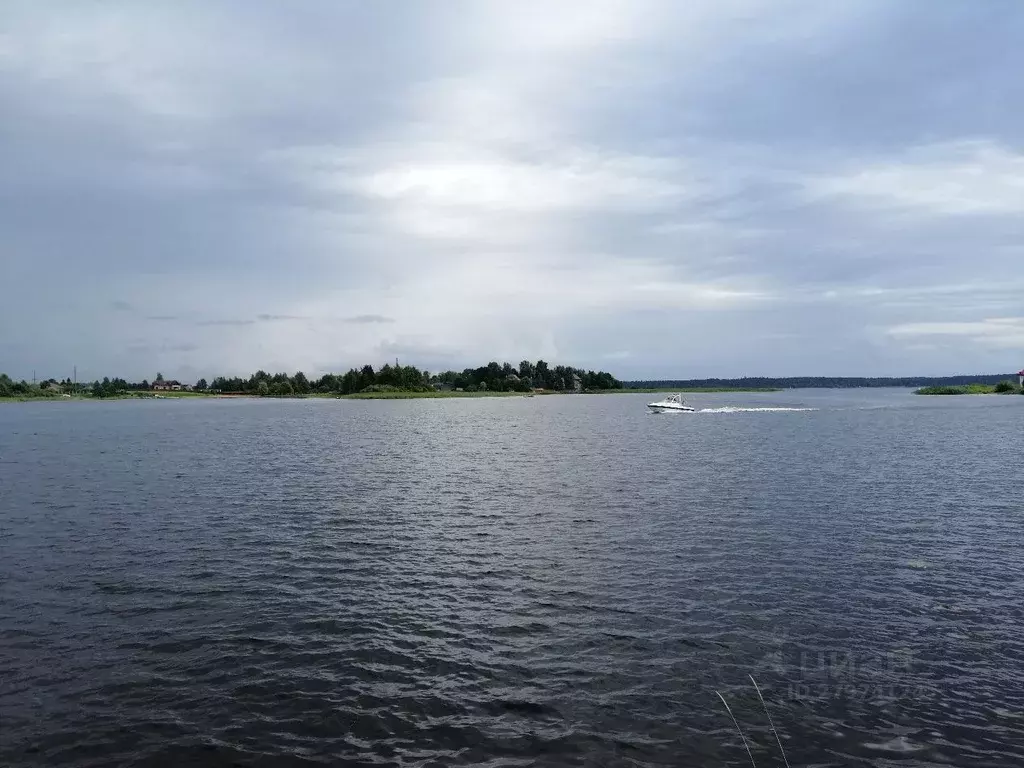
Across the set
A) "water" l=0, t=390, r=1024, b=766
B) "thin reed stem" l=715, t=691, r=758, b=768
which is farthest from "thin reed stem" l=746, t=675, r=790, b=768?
"thin reed stem" l=715, t=691, r=758, b=768

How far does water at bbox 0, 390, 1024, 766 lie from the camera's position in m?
16.2

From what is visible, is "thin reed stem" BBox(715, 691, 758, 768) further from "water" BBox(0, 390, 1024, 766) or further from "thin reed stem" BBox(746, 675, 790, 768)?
"thin reed stem" BBox(746, 675, 790, 768)

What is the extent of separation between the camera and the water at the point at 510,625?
16172mm

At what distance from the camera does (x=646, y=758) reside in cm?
1524

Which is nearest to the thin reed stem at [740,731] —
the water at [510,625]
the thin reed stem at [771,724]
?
the water at [510,625]

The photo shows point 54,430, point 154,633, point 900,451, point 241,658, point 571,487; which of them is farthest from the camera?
point 54,430

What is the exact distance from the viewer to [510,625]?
23.1m

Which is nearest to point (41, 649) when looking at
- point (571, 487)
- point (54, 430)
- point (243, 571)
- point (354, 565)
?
point (243, 571)

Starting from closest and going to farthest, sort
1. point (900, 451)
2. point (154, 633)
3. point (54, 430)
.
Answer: point (154, 633)
point (900, 451)
point (54, 430)

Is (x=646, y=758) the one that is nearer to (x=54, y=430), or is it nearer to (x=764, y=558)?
(x=764, y=558)

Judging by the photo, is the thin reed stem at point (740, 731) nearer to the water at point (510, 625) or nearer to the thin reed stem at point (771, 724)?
the water at point (510, 625)

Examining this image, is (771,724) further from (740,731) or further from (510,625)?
(510,625)

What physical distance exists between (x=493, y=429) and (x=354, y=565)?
97852 mm

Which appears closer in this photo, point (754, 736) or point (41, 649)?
point (754, 736)
